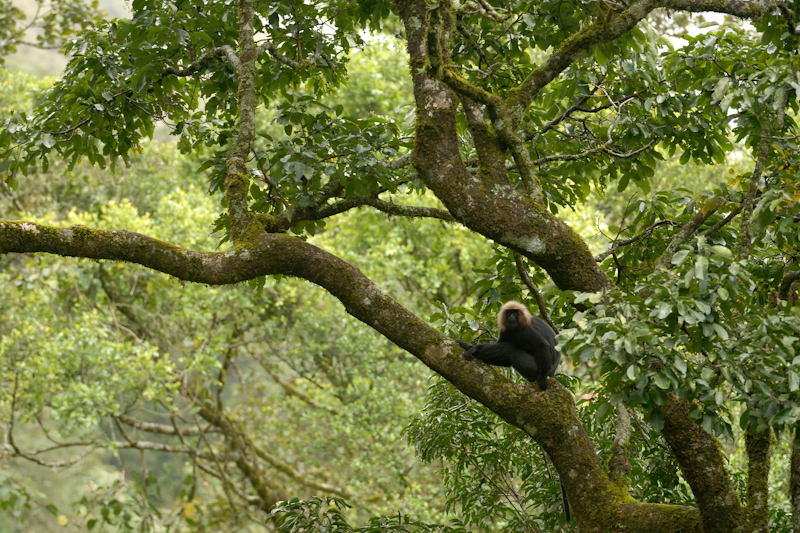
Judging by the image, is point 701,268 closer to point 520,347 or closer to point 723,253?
point 723,253

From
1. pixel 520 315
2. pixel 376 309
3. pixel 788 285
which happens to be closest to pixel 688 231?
pixel 788 285

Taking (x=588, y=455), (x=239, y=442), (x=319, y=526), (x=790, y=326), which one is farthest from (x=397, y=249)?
(x=790, y=326)

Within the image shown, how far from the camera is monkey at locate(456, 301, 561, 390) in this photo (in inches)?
169

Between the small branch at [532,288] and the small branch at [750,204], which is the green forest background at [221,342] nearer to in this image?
the small branch at [532,288]

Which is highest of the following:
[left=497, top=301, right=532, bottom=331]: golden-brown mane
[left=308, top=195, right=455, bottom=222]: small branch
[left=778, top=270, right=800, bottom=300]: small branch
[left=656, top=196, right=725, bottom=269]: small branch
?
[left=308, top=195, right=455, bottom=222]: small branch

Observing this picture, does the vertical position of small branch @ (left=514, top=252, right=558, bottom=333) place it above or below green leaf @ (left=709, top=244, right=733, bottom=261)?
above

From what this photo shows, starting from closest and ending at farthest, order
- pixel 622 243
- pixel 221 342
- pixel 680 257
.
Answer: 1. pixel 680 257
2. pixel 622 243
3. pixel 221 342

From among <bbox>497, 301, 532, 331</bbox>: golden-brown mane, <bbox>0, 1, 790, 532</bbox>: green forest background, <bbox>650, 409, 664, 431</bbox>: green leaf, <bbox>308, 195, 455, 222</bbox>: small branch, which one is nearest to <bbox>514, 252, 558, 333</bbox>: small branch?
<bbox>497, 301, 532, 331</bbox>: golden-brown mane

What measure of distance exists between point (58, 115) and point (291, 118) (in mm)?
1549

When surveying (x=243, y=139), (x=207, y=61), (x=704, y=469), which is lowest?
(x=704, y=469)

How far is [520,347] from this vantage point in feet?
14.5

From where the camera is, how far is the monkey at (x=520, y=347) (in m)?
4.30

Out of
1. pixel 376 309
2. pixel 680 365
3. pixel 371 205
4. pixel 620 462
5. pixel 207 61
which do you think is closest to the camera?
pixel 680 365

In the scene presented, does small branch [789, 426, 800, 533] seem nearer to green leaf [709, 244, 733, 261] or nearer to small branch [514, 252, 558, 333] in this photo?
green leaf [709, 244, 733, 261]
